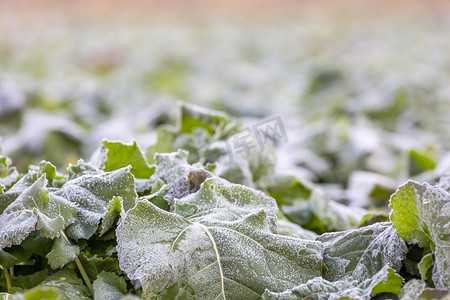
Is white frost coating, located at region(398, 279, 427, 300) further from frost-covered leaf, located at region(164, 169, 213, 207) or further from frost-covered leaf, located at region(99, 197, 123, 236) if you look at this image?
frost-covered leaf, located at region(99, 197, 123, 236)

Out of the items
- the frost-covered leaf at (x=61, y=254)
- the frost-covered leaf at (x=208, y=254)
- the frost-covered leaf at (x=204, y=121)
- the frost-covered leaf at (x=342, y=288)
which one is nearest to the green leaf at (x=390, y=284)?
the frost-covered leaf at (x=342, y=288)

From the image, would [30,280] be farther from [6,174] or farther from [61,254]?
[6,174]

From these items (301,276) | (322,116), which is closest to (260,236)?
(301,276)

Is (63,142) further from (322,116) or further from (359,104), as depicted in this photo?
(359,104)

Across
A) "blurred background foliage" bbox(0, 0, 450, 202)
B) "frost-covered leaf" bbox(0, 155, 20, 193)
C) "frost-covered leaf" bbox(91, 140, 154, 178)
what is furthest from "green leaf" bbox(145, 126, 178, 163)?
"frost-covered leaf" bbox(0, 155, 20, 193)

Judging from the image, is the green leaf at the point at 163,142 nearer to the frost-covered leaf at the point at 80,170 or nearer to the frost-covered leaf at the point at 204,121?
the frost-covered leaf at the point at 204,121

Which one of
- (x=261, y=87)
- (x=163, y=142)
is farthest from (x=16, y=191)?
(x=261, y=87)
